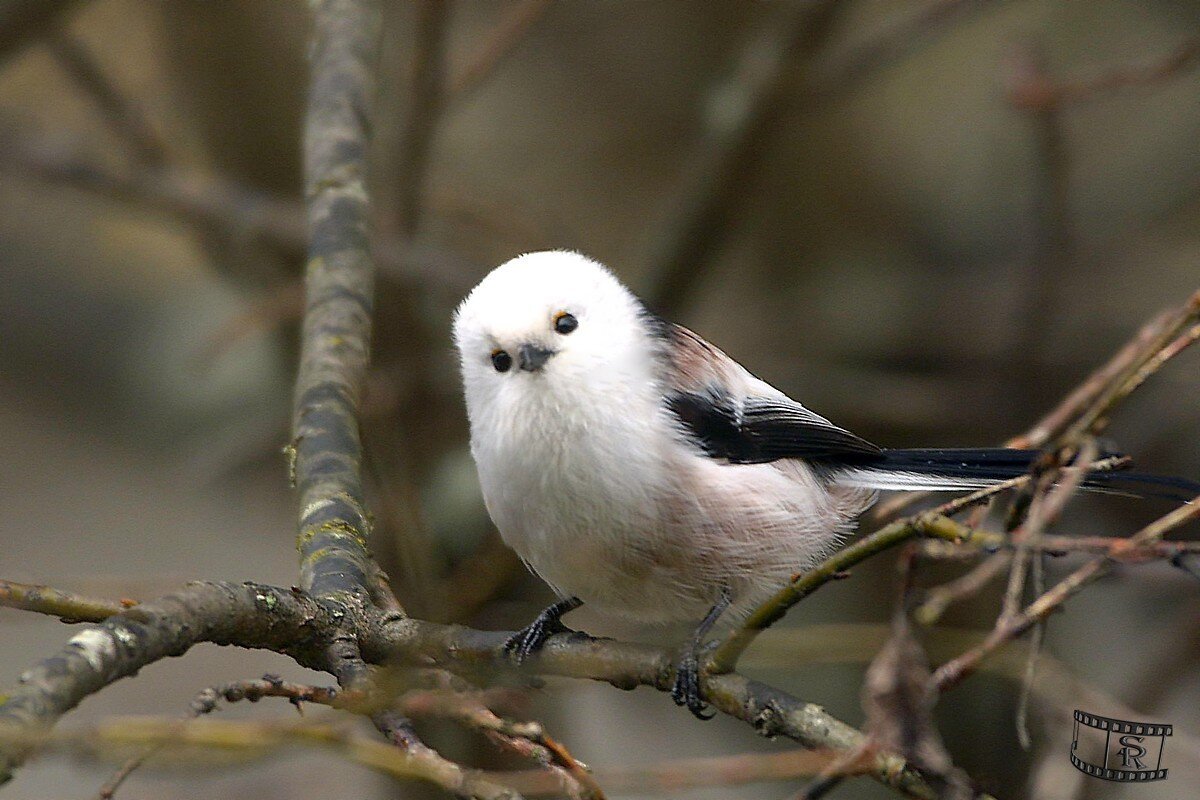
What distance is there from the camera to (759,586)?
2.10 metres

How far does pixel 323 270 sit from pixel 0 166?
174cm

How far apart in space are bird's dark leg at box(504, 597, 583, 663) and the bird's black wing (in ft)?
1.30

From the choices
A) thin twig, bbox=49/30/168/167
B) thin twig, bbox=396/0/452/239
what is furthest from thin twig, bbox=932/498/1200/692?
thin twig, bbox=49/30/168/167

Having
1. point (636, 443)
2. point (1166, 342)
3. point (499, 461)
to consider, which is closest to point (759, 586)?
point (636, 443)

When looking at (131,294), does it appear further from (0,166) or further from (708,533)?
(708,533)

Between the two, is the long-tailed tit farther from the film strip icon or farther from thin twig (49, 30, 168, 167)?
thin twig (49, 30, 168, 167)

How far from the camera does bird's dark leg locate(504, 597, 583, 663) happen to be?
1883 millimetres

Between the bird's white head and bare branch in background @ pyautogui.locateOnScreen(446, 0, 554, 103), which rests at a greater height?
bare branch in background @ pyautogui.locateOnScreen(446, 0, 554, 103)

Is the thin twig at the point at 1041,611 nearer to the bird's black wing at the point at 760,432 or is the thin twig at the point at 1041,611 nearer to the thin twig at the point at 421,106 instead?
the bird's black wing at the point at 760,432

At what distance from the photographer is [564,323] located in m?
2.12

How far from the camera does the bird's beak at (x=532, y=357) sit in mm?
2043

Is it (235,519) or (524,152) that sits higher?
(524,152)

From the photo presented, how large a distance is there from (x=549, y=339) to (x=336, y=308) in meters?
0.46

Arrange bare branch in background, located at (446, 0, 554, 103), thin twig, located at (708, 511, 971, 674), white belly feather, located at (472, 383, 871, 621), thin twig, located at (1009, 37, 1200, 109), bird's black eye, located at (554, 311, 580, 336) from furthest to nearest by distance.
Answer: bare branch in background, located at (446, 0, 554, 103) → thin twig, located at (1009, 37, 1200, 109) → bird's black eye, located at (554, 311, 580, 336) → white belly feather, located at (472, 383, 871, 621) → thin twig, located at (708, 511, 971, 674)
